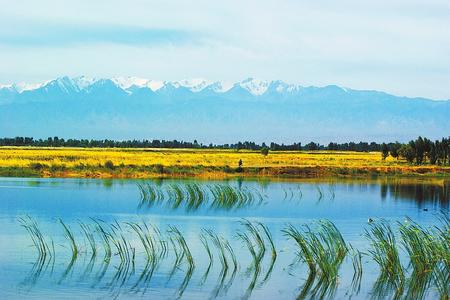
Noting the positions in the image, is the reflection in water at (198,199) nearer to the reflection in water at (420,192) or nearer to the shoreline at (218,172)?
the reflection in water at (420,192)

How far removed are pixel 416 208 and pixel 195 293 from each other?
79.2ft

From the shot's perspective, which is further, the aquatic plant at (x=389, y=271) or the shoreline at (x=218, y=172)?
the shoreline at (x=218, y=172)

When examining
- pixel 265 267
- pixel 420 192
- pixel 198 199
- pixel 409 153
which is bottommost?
pixel 265 267

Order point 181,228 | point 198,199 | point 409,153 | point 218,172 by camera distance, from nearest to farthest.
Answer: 1. point 181,228
2. point 198,199
3. point 218,172
4. point 409,153

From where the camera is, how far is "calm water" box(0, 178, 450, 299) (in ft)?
63.2

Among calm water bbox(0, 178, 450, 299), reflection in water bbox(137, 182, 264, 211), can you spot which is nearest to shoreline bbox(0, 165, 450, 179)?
calm water bbox(0, 178, 450, 299)

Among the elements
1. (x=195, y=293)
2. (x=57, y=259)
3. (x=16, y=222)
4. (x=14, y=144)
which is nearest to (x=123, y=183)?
(x=16, y=222)

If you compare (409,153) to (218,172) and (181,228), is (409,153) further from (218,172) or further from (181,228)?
(181,228)

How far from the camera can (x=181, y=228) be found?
29328 millimetres

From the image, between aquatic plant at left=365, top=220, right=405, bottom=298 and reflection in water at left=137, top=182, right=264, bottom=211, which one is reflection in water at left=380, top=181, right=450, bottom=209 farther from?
aquatic plant at left=365, top=220, right=405, bottom=298

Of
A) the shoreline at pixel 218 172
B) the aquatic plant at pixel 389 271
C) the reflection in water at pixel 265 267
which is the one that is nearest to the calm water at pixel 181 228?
the reflection in water at pixel 265 267

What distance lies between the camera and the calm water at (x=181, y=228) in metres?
19.3

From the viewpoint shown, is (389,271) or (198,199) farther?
(198,199)

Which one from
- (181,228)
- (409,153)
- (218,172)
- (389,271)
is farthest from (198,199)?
(409,153)
